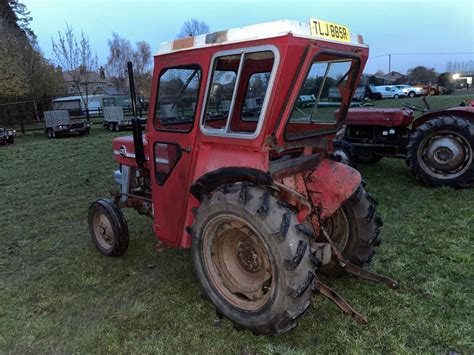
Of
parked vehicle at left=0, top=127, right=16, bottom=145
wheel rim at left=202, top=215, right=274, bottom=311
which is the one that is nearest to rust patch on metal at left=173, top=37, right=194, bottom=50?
wheel rim at left=202, top=215, right=274, bottom=311

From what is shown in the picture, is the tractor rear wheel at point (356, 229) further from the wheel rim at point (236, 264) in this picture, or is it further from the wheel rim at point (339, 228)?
the wheel rim at point (236, 264)

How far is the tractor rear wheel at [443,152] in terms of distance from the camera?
6.12 metres

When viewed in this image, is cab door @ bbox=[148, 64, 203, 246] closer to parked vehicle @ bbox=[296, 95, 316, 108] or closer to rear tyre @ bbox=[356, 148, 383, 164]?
parked vehicle @ bbox=[296, 95, 316, 108]

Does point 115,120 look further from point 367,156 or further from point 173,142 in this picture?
point 173,142

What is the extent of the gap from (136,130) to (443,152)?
16.9ft

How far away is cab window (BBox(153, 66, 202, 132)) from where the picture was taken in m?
3.08

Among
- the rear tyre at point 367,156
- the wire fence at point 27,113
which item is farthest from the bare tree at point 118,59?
the rear tyre at point 367,156

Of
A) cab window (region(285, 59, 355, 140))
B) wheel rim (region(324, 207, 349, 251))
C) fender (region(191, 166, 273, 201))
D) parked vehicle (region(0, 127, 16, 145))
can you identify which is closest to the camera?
fender (region(191, 166, 273, 201))

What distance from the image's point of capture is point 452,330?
276 centimetres

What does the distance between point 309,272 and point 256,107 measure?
138 cm

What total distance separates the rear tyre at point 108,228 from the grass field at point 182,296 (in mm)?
140

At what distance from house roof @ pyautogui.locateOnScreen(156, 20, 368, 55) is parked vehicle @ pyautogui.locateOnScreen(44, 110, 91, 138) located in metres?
16.0

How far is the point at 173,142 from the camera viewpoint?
3.28m

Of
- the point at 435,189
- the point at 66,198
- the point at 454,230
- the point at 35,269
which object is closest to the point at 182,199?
the point at 35,269
